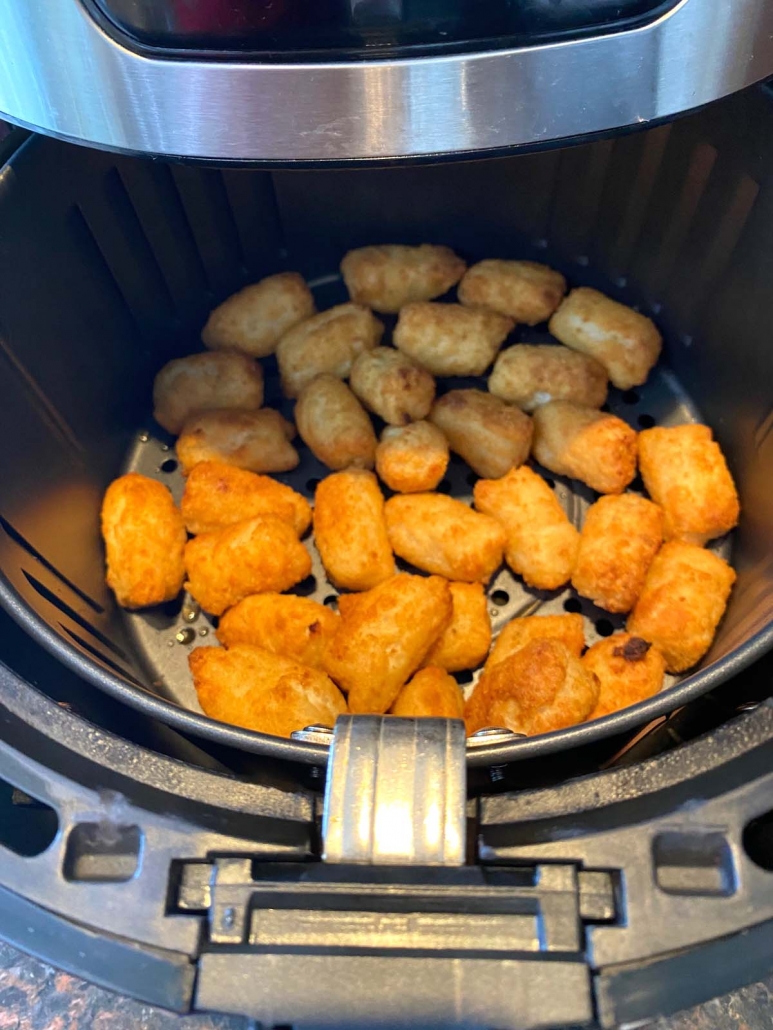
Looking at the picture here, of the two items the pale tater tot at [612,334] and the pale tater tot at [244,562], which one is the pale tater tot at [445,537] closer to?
the pale tater tot at [244,562]

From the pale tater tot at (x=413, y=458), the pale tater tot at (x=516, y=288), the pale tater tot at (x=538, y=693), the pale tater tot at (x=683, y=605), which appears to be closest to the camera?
the pale tater tot at (x=538, y=693)

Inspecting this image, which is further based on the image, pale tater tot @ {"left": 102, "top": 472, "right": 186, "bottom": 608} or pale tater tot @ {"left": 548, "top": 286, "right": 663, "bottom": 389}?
pale tater tot @ {"left": 548, "top": 286, "right": 663, "bottom": 389}

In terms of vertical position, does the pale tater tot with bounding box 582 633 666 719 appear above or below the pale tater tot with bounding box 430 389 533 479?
below

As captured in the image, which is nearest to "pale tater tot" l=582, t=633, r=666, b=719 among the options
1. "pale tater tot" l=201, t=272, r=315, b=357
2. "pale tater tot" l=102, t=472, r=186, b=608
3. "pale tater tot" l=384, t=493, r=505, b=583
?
"pale tater tot" l=384, t=493, r=505, b=583

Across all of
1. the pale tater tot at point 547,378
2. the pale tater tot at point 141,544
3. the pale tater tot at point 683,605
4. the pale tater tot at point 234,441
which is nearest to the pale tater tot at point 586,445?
the pale tater tot at point 547,378

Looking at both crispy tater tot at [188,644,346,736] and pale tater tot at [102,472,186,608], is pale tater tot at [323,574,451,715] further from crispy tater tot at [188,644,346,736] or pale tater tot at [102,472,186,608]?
pale tater tot at [102,472,186,608]

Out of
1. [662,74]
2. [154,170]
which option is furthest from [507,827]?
[154,170]

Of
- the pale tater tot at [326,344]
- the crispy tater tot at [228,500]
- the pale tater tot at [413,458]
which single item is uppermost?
the pale tater tot at [326,344]
